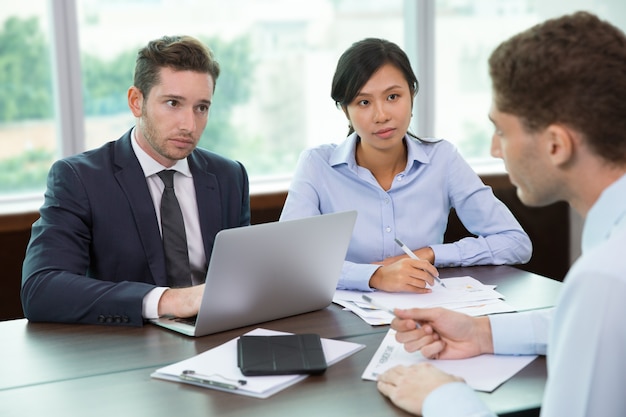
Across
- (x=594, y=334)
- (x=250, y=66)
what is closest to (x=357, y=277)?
(x=594, y=334)

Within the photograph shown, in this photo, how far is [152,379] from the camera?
1.59 metres

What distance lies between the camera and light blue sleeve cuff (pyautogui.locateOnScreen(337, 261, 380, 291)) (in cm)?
221

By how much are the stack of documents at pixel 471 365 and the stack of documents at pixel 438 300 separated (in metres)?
0.24

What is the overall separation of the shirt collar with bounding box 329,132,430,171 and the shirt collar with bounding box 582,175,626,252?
4.68 ft

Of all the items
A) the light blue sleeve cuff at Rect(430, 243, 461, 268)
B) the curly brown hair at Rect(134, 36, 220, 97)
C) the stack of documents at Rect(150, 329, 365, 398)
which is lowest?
the light blue sleeve cuff at Rect(430, 243, 461, 268)

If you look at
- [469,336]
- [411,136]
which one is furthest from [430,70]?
[469,336]

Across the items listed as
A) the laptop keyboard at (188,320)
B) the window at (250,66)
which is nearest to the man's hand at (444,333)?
the laptop keyboard at (188,320)

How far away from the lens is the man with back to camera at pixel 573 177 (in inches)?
44.6

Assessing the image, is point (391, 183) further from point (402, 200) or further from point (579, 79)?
point (579, 79)

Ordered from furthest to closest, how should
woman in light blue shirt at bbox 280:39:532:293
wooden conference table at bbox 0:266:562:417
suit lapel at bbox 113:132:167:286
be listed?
woman in light blue shirt at bbox 280:39:532:293
suit lapel at bbox 113:132:167:286
wooden conference table at bbox 0:266:562:417

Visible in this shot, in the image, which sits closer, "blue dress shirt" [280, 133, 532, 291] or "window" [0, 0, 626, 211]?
"blue dress shirt" [280, 133, 532, 291]

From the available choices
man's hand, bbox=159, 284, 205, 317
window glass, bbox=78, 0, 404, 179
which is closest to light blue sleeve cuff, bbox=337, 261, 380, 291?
man's hand, bbox=159, 284, 205, 317

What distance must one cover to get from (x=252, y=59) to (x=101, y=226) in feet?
6.13

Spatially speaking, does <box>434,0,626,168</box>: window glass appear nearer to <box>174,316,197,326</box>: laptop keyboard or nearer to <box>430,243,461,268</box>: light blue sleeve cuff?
<box>430,243,461,268</box>: light blue sleeve cuff
